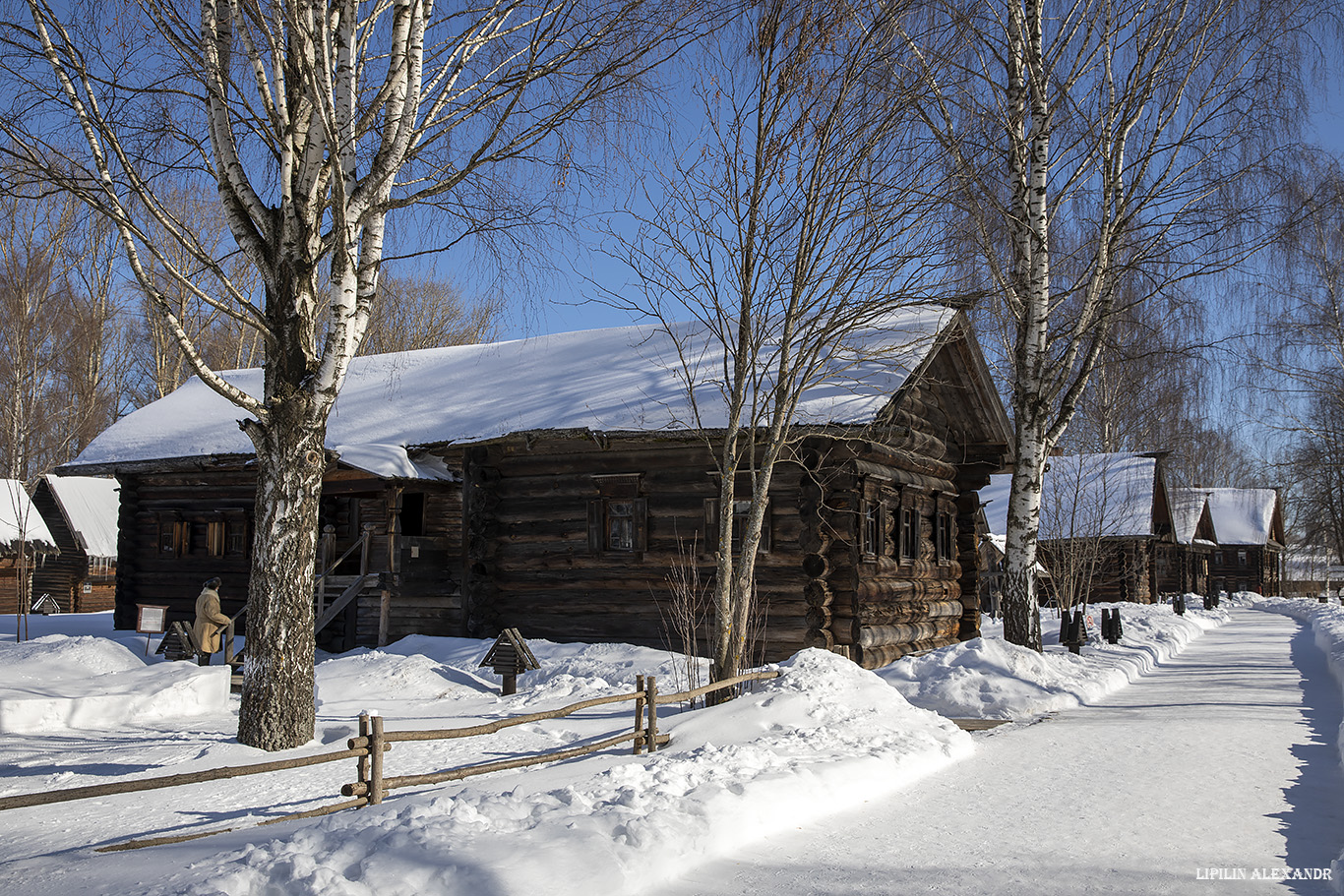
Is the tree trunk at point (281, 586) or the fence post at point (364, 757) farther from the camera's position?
the tree trunk at point (281, 586)

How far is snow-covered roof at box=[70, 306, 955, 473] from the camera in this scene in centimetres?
1538

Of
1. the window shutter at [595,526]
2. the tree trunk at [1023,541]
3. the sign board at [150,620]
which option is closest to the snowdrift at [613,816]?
the tree trunk at [1023,541]

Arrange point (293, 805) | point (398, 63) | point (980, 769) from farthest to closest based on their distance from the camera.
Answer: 1. point (398, 63)
2. point (980, 769)
3. point (293, 805)

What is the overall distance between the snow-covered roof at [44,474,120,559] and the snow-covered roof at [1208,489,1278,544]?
2302 inches

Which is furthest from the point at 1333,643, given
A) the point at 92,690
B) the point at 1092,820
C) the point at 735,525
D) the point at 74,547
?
the point at 74,547

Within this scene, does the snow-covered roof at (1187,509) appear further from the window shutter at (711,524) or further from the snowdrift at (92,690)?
the snowdrift at (92,690)

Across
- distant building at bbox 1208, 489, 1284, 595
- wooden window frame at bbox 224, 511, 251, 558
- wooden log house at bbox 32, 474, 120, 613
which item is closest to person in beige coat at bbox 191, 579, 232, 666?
wooden window frame at bbox 224, 511, 251, 558

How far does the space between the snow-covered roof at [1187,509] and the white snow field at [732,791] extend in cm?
Result: 3994

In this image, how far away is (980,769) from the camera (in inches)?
337

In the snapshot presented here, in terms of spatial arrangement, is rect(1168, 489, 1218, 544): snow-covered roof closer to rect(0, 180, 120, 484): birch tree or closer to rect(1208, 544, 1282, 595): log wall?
rect(1208, 544, 1282, 595): log wall

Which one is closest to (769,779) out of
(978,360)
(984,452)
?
(978,360)

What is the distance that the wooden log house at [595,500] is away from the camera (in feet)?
50.1

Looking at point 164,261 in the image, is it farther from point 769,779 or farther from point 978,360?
point 978,360

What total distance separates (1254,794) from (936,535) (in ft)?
41.2
